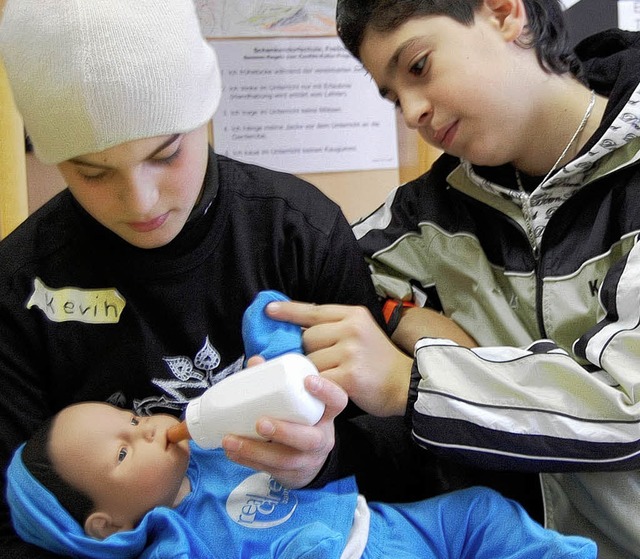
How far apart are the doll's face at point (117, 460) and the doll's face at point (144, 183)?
21 centimetres

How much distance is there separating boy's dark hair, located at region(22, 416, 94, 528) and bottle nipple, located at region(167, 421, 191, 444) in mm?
112

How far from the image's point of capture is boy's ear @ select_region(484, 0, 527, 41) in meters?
1.05

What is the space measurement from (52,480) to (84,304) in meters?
0.24

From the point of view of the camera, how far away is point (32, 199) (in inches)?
57.8

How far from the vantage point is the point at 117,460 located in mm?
819

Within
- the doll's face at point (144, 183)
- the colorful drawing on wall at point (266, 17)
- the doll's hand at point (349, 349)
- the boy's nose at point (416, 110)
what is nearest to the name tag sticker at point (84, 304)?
the doll's face at point (144, 183)

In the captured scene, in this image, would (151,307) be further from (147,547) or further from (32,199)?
(32,199)

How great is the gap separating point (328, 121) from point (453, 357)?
869mm

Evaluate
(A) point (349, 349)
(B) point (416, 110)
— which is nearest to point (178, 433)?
(A) point (349, 349)

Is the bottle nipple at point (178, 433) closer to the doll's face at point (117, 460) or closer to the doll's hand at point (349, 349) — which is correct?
the doll's face at point (117, 460)

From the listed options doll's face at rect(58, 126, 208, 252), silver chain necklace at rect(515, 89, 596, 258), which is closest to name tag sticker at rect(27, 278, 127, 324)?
doll's face at rect(58, 126, 208, 252)

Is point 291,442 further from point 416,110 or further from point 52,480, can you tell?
point 416,110

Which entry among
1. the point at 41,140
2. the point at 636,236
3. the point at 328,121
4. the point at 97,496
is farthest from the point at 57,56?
the point at 328,121

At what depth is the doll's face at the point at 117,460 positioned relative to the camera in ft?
2.66
